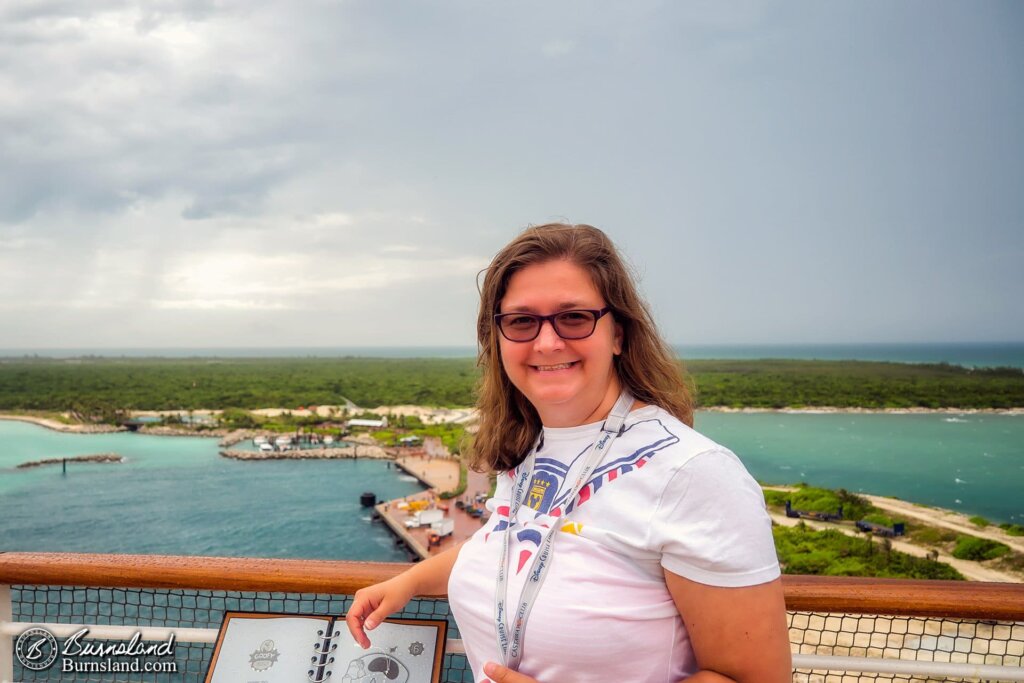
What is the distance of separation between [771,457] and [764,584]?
1573 inches

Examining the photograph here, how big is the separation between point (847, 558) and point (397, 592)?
59.6 feet

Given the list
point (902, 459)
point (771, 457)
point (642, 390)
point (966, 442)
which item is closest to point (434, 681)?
point (642, 390)

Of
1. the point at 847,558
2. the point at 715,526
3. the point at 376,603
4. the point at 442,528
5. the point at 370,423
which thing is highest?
the point at 715,526

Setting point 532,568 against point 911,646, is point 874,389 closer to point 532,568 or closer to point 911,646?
point 911,646

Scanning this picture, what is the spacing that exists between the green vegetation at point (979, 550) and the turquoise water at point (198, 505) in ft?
58.9

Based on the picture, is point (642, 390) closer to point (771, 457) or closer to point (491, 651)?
point (491, 651)

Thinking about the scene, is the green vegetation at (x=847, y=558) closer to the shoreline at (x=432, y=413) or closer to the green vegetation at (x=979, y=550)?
the green vegetation at (x=979, y=550)

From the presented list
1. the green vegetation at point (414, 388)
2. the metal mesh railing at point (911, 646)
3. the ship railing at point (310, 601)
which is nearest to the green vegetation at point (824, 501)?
the metal mesh railing at point (911, 646)

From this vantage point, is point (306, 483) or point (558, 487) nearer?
Result: point (558, 487)

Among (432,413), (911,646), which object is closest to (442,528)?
(911,646)

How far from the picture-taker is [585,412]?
89 centimetres

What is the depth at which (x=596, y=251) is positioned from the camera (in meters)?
0.88

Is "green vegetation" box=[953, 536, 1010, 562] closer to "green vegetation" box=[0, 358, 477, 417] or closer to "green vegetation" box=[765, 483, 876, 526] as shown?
"green vegetation" box=[765, 483, 876, 526]

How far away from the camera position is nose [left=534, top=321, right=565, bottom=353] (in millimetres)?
854
